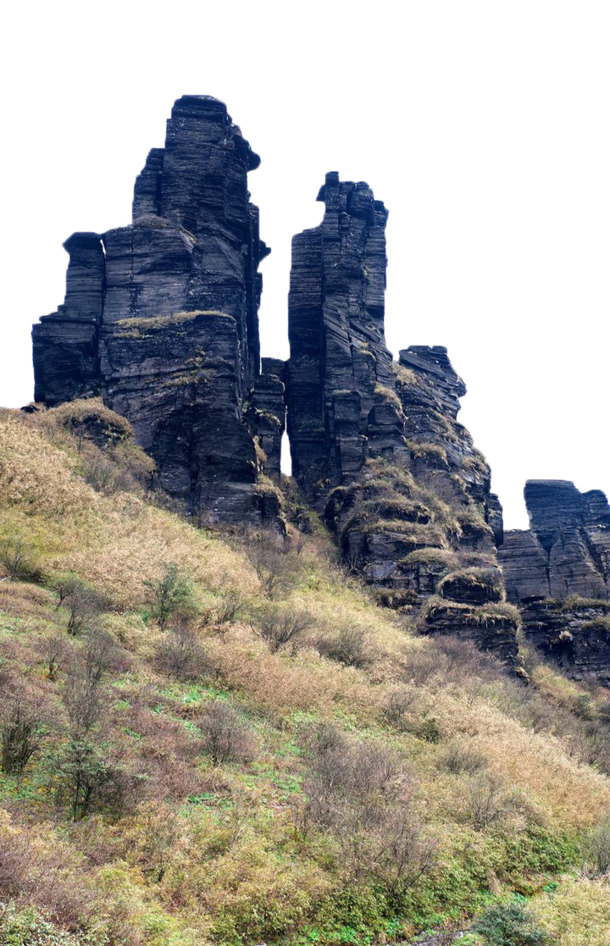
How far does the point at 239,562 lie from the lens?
42.5 metres

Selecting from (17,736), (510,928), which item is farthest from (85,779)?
(510,928)

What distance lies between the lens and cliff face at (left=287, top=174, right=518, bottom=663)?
4894cm

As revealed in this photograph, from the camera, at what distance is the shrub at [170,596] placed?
30.7 m

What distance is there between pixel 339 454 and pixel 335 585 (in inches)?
702

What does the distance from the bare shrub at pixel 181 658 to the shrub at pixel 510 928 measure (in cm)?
1269

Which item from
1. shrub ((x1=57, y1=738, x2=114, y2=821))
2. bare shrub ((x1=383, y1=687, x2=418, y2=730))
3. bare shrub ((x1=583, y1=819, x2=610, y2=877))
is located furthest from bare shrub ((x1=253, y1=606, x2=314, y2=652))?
shrub ((x1=57, y1=738, x2=114, y2=821))

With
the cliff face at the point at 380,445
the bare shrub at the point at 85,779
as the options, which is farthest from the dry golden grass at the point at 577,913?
the cliff face at the point at 380,445

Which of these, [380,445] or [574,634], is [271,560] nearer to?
[380,445]

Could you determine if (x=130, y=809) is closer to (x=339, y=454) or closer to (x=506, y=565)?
(x=339, y=454)

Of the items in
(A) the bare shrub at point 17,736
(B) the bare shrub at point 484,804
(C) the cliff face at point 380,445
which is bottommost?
(B) the bare shrub at point 484,804

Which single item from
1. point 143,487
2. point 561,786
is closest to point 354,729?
point 561,786

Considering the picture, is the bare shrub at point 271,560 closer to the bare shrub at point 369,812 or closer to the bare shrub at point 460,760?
the bare shrub at point 460,760

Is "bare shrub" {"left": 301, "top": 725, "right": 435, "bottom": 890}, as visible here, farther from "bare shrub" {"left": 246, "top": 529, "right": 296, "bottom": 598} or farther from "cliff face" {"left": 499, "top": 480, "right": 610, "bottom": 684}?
"cliff face" {"left": 499, "top": 480, "right": 610, "bottom": 684}

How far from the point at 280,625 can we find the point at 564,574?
47601 millimetres
